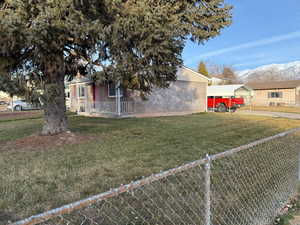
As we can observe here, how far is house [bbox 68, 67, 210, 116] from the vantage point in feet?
45.9

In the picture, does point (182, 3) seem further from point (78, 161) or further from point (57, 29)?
point (78, 161)

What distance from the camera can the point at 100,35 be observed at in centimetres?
499

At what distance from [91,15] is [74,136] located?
386 centimetres

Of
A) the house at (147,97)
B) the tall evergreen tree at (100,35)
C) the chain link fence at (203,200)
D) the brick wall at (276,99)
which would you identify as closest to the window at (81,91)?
the house at (147,97)

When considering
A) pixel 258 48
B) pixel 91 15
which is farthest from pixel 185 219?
pixel 258 48

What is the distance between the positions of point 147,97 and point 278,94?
82.8 ft

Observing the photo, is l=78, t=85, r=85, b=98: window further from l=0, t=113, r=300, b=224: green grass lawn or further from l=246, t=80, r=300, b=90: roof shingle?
l=246, t=80, r=300, b=90: roof shingle

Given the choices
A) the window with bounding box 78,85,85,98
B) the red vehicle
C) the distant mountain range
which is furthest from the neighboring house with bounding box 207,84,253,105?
the distant mountain range

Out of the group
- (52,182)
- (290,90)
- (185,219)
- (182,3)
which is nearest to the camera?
(185,219)

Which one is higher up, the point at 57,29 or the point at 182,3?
the point at 182,3

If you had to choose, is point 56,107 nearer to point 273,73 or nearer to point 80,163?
point 80,163

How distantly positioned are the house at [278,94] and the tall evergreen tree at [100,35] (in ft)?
91.6

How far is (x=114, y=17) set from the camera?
17.4ft

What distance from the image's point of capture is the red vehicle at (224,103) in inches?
731
